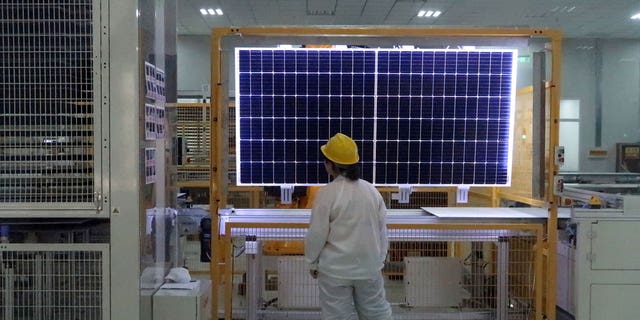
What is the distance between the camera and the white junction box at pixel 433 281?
3955mm

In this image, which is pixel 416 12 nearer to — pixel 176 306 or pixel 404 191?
pixel 404 191

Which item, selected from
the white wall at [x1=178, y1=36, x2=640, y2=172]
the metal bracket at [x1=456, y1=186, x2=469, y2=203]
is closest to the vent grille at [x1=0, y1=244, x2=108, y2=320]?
the metal bracket at [x1=456, y1=186, x2=469, y2=203]

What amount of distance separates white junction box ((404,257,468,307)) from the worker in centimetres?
92

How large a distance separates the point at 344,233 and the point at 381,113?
131 centimetres

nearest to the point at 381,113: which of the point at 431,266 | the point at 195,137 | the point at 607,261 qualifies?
the point at 431,266

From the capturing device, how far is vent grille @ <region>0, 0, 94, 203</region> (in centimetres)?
274

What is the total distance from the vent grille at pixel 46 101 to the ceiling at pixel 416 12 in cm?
775

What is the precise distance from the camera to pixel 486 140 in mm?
4004

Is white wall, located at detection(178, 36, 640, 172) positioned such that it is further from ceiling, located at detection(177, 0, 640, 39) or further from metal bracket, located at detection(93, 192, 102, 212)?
metal bracket, located at detection(93, 192, 102, 212)

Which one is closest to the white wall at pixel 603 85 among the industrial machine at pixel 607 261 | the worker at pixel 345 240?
the industrial machine at pixel 607 261

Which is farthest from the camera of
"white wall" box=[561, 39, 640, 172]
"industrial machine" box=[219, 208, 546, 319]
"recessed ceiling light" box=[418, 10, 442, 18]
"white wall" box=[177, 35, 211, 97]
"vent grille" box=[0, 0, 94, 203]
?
"white wall" box=[177, 35, 211, 97]

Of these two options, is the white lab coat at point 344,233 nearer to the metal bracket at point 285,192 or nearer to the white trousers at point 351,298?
the white trousers at point 351,298

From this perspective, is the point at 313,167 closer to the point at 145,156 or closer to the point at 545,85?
the point at 145,156

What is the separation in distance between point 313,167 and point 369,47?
3.34 ft
